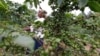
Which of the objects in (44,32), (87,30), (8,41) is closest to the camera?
(8,41)

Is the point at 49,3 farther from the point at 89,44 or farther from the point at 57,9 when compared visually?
the point at 89,44

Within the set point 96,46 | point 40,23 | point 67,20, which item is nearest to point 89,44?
point 96,46

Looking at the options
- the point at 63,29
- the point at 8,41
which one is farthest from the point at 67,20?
the point at 8,41

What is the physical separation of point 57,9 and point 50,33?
A: 121 mm

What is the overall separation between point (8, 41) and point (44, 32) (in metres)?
0.31

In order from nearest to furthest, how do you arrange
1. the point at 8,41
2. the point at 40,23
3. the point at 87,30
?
the point at 8,41 < the point at 40,23 < the point at 87,30

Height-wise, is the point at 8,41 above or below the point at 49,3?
below

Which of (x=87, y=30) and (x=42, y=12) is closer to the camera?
(x=42, y=12)

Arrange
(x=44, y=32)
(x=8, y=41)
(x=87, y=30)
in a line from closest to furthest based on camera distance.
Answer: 1. (x=8, y=41)
2. (x=44, y=32)
3. (x=87, y=30)

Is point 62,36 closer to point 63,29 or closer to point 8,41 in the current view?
point 63,29

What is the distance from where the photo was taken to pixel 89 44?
3.65ft

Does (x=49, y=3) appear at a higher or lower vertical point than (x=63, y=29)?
higher

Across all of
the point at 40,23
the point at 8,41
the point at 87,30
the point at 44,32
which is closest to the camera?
the point at 8,41

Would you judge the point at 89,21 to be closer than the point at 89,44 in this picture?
No
